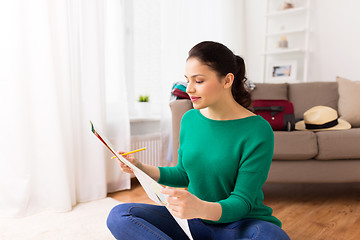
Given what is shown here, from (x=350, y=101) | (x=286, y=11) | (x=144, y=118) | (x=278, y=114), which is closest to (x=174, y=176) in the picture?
(x=278, y=114)

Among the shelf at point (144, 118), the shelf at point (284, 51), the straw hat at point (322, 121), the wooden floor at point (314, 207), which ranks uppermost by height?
the shelf at point (284, 51)

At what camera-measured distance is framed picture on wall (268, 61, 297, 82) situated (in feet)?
10.8

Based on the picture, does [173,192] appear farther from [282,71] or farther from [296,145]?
[282,71]

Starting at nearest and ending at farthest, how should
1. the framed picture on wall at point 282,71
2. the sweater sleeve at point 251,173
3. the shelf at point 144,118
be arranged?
1. the sweater sleeve at point 251,173
2. the shelf at point 144,118
3. the framed picture on wall at point 282,71

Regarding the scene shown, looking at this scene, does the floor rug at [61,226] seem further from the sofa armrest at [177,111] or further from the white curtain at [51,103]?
the sofa armrest at [177,111]

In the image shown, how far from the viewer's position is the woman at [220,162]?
88 cm

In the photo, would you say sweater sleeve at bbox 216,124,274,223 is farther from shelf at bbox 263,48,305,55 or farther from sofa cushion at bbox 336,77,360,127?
shelf at bbox 263,48,305,55

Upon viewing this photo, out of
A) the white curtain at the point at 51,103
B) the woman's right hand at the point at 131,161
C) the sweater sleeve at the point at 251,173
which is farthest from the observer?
the white curtain at the point at 51,103

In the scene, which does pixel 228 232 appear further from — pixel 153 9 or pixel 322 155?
pixel 153 9

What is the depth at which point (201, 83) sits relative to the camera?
909 millimetres

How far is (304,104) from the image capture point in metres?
2.52

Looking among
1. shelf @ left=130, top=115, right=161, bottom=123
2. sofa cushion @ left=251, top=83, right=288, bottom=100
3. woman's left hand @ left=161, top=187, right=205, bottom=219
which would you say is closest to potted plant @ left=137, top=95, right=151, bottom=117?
shelf @ left=130, top=115, right=161, bottom=123

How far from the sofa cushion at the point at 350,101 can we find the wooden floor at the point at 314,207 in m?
0.51

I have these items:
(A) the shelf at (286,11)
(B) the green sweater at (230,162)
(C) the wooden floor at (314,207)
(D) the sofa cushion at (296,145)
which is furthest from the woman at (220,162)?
(A) the shelf at (286,11)
